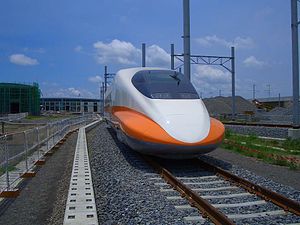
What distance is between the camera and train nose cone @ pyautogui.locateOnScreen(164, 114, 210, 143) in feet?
32.5

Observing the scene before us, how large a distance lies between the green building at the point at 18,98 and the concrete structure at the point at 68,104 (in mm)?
32205

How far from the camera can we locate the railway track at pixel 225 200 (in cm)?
592

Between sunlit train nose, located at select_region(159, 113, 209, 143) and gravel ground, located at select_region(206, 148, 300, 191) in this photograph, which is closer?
gravel ground, located at select_region(206, 148, 300, 191)

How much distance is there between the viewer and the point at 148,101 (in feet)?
37.7

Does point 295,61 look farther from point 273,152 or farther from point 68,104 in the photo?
point 68,104

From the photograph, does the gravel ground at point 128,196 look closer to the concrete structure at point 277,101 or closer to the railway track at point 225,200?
Result: the railway track at point 225,200

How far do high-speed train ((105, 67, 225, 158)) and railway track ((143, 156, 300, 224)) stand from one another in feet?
2.23

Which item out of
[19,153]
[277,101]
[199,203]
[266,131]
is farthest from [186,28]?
[277,101]

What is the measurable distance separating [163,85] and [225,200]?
229 inches

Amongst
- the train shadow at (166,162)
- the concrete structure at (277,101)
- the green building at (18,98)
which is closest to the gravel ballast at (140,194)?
the train shadow at (166,162)

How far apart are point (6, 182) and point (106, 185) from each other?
86.4 inches

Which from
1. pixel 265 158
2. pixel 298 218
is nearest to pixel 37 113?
pixel 265 158

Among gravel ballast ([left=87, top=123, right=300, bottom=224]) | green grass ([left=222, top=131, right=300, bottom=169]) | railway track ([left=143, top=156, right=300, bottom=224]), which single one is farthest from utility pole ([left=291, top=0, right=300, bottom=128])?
railway track ([left=143, top=156, right=300, bottom=224])

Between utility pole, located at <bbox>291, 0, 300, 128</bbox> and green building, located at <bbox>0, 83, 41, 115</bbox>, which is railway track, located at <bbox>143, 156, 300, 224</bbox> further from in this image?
green building, located at <bbox>0, 83, 41, 115</bbox>
